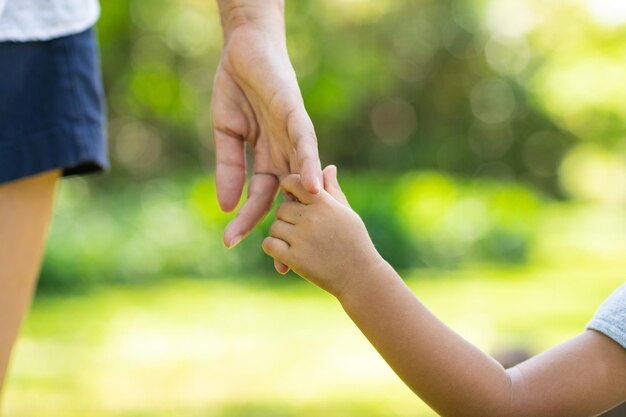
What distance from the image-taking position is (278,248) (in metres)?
1.67

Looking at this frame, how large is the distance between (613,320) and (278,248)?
62 centimetres

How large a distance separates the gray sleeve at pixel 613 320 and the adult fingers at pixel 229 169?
28.5 inches

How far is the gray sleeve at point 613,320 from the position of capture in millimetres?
1712

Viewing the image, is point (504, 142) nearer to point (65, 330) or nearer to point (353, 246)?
point (65, 330)

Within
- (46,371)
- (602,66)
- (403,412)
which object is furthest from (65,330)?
(602,66)

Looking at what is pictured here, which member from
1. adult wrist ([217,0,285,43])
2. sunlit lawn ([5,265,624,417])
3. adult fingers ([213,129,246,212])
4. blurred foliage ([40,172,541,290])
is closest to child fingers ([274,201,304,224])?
adult fingers ([213,129,246,212])

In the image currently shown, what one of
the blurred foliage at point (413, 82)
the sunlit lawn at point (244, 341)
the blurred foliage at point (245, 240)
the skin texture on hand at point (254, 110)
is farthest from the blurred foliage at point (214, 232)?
the skin texture on hand at point (254, 110)

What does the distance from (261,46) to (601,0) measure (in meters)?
14.5

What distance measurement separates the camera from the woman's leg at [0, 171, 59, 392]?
1.95 meters

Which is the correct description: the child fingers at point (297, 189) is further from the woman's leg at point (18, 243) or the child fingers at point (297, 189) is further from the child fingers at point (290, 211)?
the woman's leg at point (18, 243)

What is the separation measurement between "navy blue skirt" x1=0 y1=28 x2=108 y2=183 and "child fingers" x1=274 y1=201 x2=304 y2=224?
543mm

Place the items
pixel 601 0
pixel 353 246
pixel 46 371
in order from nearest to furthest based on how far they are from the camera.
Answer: pixel 353 246
pixel 46 371
pixel 601 0

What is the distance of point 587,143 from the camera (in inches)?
645

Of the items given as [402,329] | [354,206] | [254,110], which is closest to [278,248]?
[402,329]
